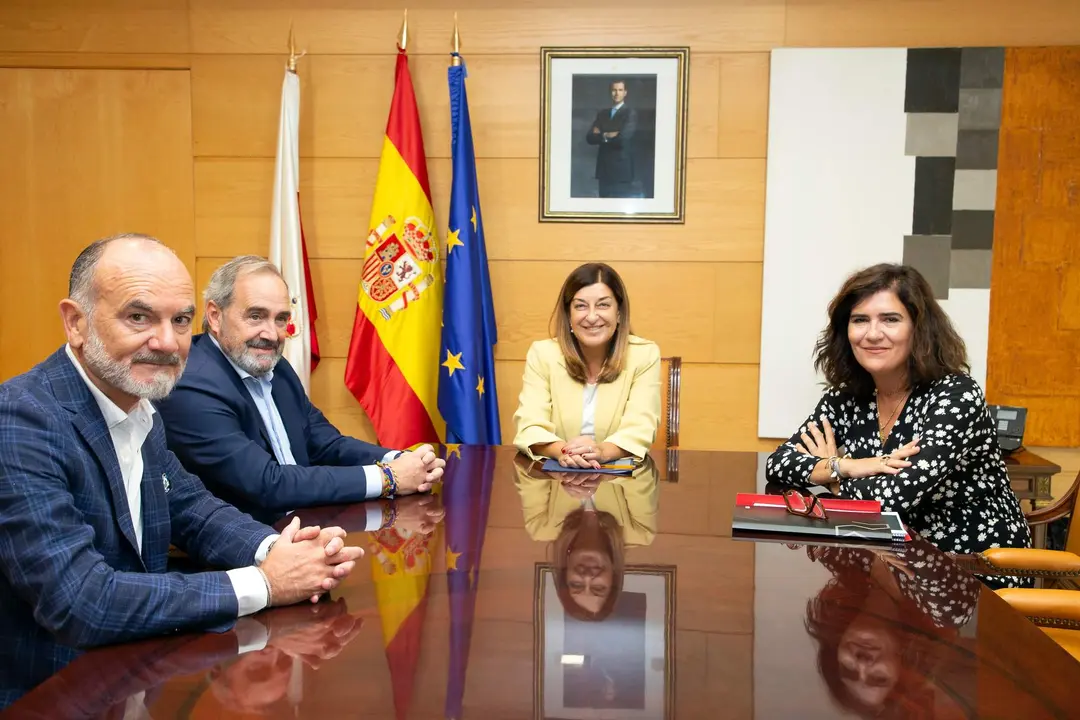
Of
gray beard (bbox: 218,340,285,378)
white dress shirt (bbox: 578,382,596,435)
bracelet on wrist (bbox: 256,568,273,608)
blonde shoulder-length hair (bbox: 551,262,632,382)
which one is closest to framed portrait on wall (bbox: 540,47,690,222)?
blonde shoulder-length hair (bbox: 551,262,632,382)

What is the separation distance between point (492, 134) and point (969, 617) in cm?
301

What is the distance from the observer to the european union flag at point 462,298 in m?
3.60

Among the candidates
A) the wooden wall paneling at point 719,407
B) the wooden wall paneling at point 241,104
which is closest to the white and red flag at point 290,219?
the wooden wall paneling at point 241,104

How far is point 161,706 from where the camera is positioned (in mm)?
953

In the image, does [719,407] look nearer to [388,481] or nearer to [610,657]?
[388,481]

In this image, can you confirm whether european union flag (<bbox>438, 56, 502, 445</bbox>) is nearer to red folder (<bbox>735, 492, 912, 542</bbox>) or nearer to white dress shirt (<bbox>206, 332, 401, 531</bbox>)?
white dress shirt (<bbox>206, 332, 401, 531</bbox>)

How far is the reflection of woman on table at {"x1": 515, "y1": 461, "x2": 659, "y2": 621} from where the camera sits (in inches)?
52.6

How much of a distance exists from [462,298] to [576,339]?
2.74 ft

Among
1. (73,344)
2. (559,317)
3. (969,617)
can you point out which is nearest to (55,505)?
(73,344)

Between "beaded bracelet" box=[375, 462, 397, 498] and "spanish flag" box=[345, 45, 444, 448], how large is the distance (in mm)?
1694

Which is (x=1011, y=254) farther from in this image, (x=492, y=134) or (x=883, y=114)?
(x=492, y=134)

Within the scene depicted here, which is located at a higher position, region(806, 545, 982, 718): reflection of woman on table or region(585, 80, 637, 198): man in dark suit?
region(585, 80, 637, 198): man in dark suit

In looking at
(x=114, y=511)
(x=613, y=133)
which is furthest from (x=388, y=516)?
(x=613, y=133)

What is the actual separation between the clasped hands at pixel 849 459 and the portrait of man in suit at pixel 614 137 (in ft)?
5.70
